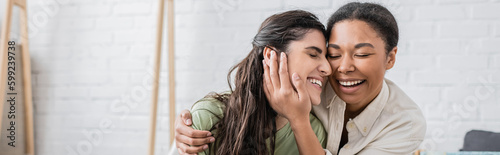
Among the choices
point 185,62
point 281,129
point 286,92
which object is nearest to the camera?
point 286,92

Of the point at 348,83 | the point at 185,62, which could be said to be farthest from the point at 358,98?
the point at 185,62

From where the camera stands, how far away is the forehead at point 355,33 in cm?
77

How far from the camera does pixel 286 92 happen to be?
741 millimetres

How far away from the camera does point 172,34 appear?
983mm

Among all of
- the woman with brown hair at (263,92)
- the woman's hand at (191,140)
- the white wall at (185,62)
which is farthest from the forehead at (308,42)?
the woman's hand at (191,140)

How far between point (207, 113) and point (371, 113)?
0.33 m

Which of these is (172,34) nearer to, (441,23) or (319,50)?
(319,50)

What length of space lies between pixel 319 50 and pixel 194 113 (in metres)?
0.28

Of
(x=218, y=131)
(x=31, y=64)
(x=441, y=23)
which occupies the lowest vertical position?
(x=218, y=131)

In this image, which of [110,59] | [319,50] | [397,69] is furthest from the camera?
[110,59]

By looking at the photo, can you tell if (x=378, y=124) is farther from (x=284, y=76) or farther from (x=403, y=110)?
(x=284, y=76)

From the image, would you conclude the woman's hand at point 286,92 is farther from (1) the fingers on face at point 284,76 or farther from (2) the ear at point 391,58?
(2) the ear at point 391,58

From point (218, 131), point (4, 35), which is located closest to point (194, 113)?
point (218, 131)

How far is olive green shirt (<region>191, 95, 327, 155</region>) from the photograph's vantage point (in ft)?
2.68
